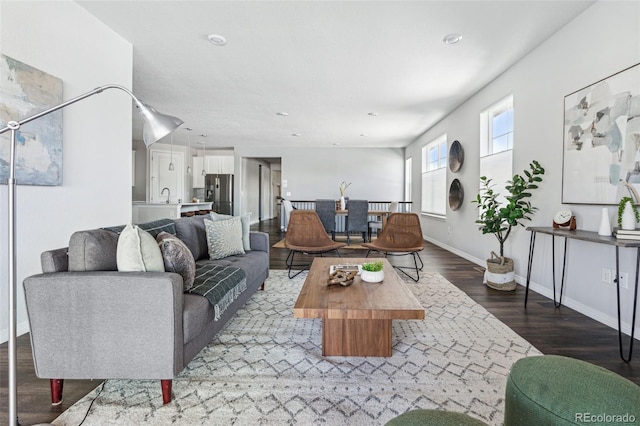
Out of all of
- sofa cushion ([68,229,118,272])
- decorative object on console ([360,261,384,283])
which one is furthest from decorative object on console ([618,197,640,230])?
sofa cushion ([68,229,118,272])

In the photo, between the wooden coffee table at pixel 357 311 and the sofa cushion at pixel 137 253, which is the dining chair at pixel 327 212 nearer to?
the wooden coffee table at pixel 357 311

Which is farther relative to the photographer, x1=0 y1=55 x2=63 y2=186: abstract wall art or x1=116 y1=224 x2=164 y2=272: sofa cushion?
x1=0 y1=55 x2=63 y2=186: abstract wall art

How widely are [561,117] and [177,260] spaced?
12.0 ft

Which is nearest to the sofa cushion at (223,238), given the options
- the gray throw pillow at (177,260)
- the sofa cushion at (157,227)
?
the sofa cushion at (157,227)

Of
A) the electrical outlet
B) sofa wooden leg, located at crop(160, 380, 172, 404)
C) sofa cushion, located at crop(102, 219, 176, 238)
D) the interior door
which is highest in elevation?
the interior door

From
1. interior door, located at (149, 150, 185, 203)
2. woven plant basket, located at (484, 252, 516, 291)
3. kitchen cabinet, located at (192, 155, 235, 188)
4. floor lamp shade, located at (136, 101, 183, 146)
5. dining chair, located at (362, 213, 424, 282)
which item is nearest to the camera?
floor lamp shade, located at (136, 101, 183, 146)

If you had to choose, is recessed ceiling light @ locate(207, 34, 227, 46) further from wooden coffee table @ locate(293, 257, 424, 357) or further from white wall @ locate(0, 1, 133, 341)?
wooden coffee table @ locate(293, 257, 424, 357)

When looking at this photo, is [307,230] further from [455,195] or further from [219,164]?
[219,164]

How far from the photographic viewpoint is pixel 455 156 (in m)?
5.51

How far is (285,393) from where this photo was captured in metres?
1.63

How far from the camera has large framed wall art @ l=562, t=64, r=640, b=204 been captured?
2289 millimetres

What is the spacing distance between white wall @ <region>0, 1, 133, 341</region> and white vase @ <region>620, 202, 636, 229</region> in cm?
431

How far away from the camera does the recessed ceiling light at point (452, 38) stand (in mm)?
3105

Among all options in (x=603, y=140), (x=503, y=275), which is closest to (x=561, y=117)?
(x=603, y=140)
